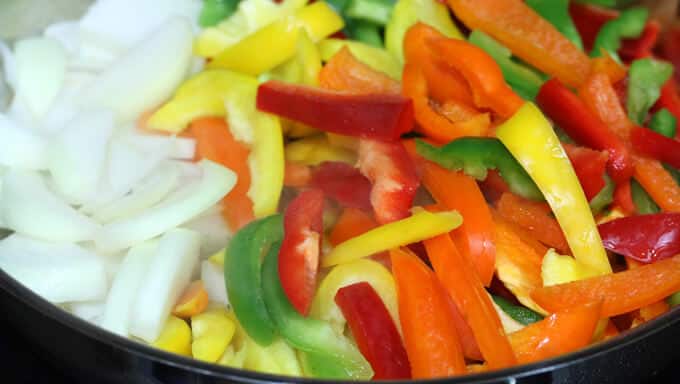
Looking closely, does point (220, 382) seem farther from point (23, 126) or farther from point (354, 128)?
point (23, 126)

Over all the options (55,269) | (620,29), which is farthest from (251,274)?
(620,29)

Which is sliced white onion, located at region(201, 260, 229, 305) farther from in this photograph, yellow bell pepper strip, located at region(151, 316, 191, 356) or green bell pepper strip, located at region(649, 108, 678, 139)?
green bell pepper strip, located at region(649, 108, 678, 139)

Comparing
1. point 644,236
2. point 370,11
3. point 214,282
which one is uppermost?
point 370,11

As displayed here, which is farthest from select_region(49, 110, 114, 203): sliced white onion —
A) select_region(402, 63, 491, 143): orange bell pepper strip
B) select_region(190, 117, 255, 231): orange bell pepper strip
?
select_region(402, 63, 491, 143): orange bell pepper strip

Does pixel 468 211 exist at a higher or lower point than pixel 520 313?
higher

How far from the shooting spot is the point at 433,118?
1348mm

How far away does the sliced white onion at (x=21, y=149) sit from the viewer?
1358 millimetres

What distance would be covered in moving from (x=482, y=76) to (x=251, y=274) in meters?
0.51

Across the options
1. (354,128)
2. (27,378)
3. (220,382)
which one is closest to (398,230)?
(354,128)

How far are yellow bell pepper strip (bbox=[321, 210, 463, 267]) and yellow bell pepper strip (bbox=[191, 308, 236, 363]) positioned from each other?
0.59 ft

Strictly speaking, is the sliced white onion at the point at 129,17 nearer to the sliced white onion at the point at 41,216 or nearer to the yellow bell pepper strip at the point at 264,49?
the yellow bell pepper strip at the point at 264,49

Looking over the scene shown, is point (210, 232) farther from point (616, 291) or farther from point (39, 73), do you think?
point (616, 291)

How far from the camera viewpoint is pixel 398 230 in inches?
45.7

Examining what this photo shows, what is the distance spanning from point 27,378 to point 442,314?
62 centimetres
